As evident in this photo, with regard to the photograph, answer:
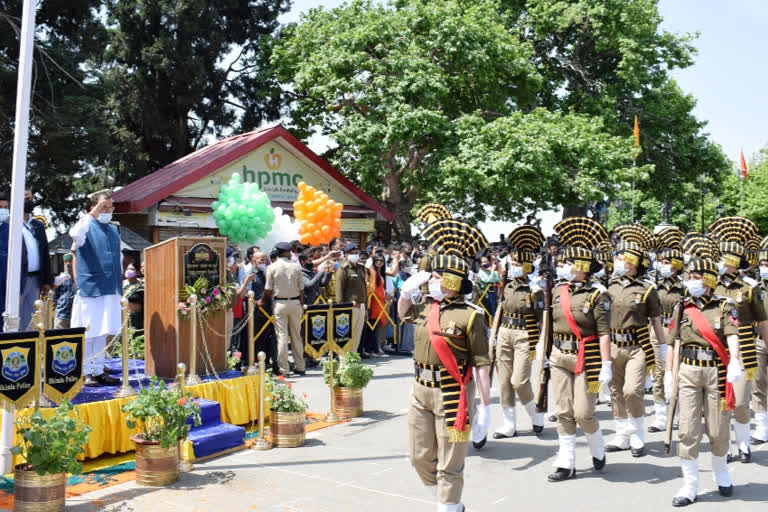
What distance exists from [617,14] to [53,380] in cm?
2752

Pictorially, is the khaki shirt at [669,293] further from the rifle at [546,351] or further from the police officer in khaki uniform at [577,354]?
the police officer in khaki uniform at [577,354]

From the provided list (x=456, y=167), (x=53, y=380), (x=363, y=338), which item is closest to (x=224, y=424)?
(x=53, y=380)

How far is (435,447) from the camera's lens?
5.95 meters

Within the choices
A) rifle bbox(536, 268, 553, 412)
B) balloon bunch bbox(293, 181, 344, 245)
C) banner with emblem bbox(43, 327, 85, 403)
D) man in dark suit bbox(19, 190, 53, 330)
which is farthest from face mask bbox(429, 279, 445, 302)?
balloon bunch bbox(293, 181, 344, 245)

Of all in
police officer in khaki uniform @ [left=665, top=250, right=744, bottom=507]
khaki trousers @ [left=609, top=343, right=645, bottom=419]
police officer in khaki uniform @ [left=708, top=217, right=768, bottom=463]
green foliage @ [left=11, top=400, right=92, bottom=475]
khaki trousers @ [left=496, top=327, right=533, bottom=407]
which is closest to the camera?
green foliage @ [left=11, top=400, right=92, bottom=475]

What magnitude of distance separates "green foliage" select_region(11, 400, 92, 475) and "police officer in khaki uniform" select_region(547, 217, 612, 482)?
14.2ft

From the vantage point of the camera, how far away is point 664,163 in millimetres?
31875

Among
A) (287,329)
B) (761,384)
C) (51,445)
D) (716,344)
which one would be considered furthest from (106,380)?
(761,384)

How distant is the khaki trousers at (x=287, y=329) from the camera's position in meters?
12.4

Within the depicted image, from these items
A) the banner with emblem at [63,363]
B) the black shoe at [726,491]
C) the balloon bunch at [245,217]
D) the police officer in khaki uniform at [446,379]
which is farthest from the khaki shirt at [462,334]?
the balloon bunch at [245,217]

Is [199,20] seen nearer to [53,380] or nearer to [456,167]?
[456,167]

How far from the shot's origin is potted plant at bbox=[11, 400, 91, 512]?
613cm

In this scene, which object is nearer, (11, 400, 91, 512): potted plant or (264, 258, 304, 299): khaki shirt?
(11, 400, 91, 512): potted plant

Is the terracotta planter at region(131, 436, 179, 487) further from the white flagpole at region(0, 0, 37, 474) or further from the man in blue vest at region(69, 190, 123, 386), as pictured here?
the man in blue vest at region(69, 190, 123, 386)
